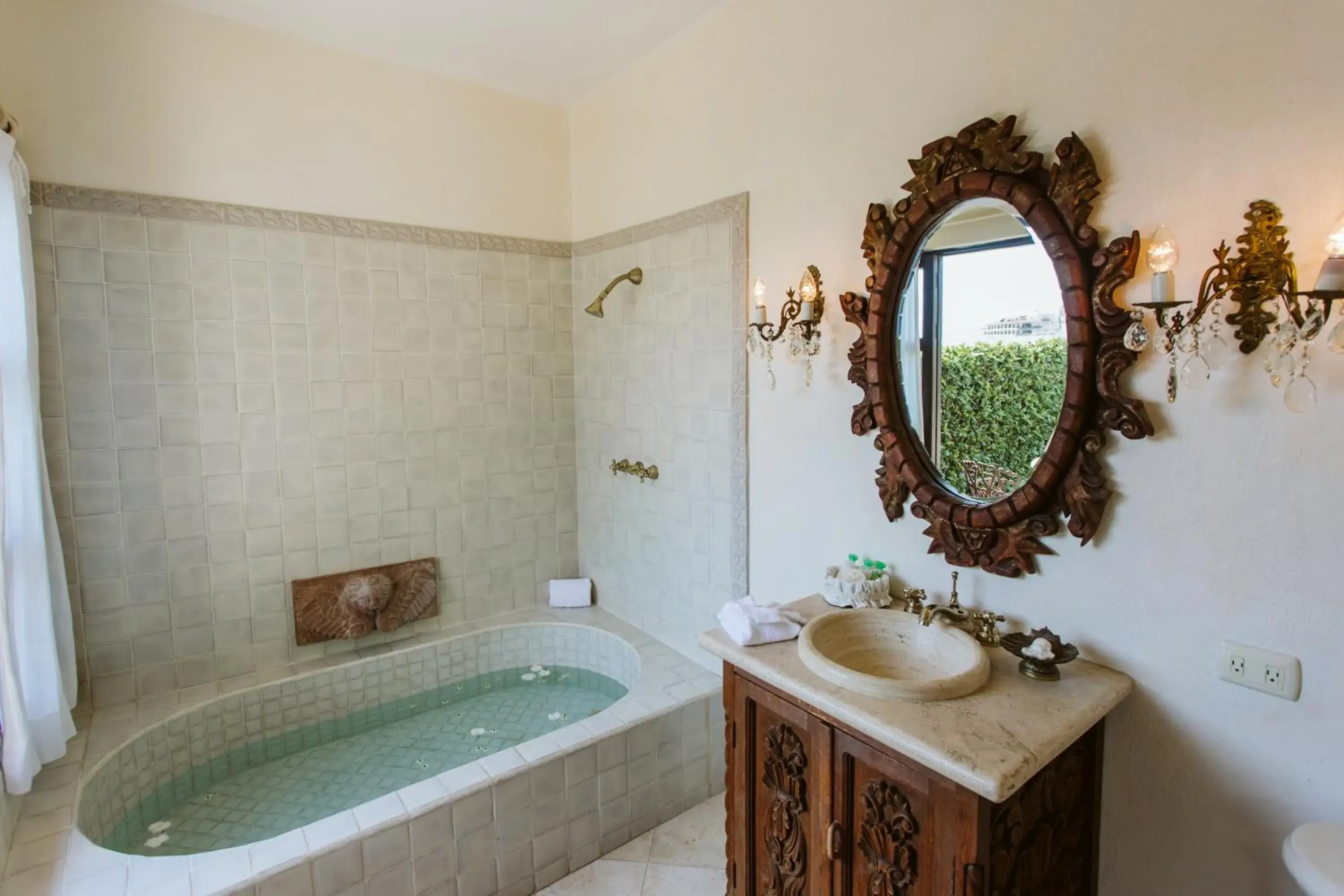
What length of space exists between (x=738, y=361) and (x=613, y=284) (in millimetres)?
748

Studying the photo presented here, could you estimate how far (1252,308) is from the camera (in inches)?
50.4

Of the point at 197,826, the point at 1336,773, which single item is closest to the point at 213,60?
the point at 197,826

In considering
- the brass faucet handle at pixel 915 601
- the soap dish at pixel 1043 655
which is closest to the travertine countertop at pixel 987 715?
the soap dish at pixel 1043 655

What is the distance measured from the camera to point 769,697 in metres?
1.67

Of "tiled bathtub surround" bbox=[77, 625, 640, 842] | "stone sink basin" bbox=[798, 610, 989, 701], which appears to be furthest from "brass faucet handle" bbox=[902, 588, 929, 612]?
"tiled bathtub surround" bbox=[77, 625, 640, 842]

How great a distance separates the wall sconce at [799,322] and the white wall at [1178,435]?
8 centimetres

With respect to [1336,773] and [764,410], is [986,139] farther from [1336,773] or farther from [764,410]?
[1336,773]

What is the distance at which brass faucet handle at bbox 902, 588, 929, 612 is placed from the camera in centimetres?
184

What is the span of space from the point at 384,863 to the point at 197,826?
870mm

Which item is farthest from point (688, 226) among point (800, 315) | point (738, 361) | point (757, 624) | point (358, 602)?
point (358, 602)

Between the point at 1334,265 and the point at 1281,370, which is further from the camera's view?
the point at 1281,370

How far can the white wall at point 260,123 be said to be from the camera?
2.29 m

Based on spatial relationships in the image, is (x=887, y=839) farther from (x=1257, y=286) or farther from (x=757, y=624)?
(x=1257, y=286)

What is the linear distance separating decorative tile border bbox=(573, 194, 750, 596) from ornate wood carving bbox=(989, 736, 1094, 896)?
3.97 ft
